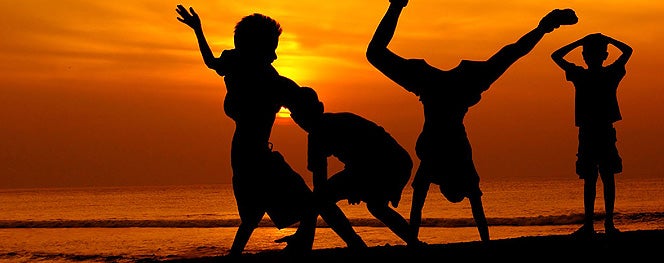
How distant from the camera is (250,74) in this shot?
6.38m

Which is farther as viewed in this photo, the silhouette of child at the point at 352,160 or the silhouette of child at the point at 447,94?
the silhouette of child at the point at 447,94

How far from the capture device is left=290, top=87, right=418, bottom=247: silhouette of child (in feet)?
19.3

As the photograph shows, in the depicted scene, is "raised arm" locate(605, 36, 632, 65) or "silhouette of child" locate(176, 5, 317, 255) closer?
"silhouette of child" locate(176, 5, 317, 255)

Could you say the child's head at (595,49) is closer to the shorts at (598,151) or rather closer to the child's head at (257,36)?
the shorts at (598,151)

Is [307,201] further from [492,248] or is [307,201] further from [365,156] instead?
[492,248]

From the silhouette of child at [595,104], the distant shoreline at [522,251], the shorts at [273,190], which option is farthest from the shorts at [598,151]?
the shorts at [273,190]

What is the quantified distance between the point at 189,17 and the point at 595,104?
4.30m

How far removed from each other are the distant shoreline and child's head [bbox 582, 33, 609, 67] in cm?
289

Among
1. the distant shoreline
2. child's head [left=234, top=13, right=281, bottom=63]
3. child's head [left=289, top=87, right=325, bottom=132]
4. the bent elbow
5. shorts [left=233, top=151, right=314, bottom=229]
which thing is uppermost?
child's head [left=234, top=13, right=281, bottom=63]

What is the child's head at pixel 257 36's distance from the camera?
625 cm

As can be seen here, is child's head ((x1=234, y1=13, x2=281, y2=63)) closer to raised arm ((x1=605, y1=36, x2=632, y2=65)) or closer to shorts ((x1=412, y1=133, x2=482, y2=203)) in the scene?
shorts ((x1=412, y1=133, x2=482, y2=203))

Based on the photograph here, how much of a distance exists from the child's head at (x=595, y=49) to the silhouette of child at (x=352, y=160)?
3308 mm

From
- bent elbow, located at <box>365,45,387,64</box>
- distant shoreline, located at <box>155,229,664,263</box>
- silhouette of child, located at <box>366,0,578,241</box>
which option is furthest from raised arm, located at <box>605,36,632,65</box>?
bent elbow, located at <box>365,45,387,64</box>

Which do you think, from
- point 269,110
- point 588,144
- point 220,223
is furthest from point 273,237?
point 269,110
